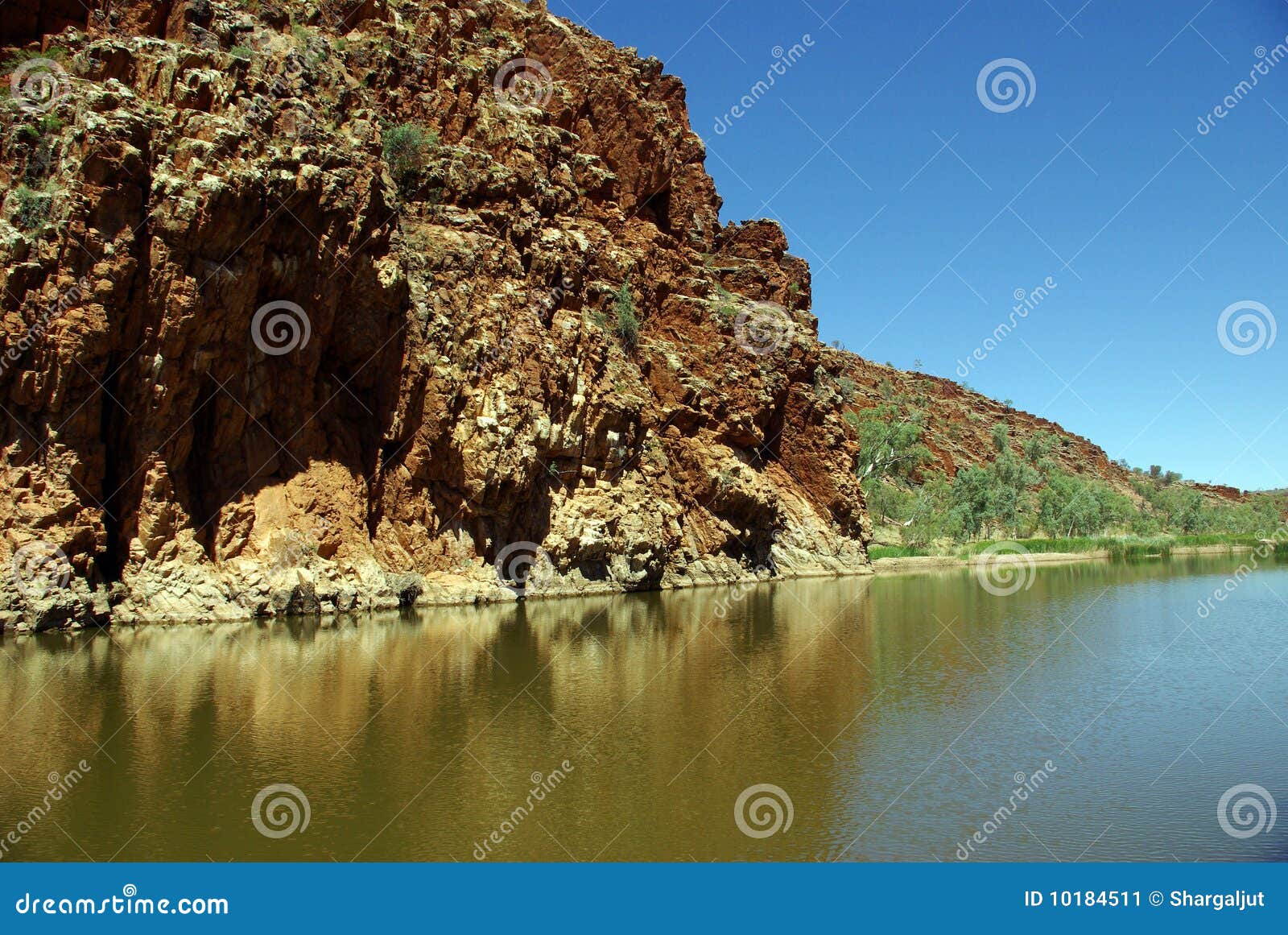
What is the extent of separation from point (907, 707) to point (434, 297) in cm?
2902

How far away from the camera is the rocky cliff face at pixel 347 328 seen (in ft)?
98.7

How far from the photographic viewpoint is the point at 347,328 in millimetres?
39125

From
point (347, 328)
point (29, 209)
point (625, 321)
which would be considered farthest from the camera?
point (625, 321)

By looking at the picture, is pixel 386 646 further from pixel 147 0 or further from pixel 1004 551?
pixel 1004 551

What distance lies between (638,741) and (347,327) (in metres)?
27.3

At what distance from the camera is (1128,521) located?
433ft

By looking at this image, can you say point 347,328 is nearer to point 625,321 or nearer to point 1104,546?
point 625,321

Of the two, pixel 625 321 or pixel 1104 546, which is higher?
pixel 625 321

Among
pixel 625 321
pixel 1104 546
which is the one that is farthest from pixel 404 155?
pixel 1104 546

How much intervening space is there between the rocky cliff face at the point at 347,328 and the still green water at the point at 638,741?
4949 millimetres

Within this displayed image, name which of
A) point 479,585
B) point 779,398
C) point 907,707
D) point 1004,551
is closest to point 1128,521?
point 1004,551

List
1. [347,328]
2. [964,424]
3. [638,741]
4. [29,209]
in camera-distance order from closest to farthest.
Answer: [638,741], [29,209], [347,328], [964,424]

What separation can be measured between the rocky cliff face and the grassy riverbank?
2543cm

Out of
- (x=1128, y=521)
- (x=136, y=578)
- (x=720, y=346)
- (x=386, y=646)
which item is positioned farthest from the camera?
(x=1128, y=521)
